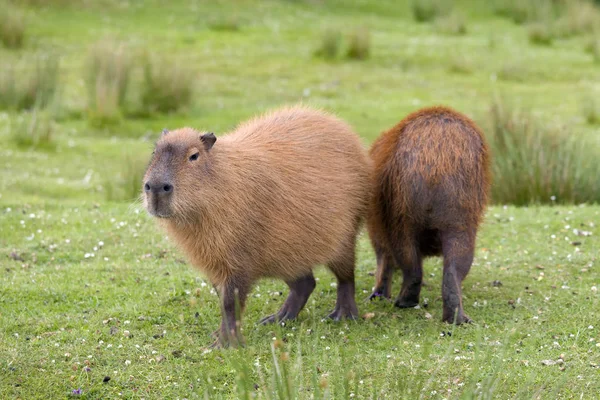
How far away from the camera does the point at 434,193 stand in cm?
602

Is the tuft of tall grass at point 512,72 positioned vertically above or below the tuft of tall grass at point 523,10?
below

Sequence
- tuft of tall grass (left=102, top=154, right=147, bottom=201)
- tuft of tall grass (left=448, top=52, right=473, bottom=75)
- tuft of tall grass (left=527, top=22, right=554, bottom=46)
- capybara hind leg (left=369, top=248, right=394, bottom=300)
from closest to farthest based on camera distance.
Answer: capybara hind leg (left=369, top=248, right=394, bottom=300) < tuft of tall grass (left=102, top=154, right=147, bottom=201) < tuft of tall grass (left=448, top=52, right=473, bottom=75) < tuft of tall grass (left=527, top=22, right=554, bottom=46)

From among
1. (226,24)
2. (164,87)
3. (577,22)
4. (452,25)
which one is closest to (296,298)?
(164,87)

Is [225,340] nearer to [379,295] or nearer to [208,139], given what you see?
[208,139]

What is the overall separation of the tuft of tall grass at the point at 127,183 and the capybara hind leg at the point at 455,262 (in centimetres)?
488

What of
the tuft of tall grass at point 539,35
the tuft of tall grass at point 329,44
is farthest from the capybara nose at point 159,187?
the tuft of tall grass at point 539,35

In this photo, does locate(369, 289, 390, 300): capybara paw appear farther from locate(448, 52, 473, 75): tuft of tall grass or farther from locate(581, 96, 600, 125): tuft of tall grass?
locate(448, 52, 473, 75): tuft of tall grass

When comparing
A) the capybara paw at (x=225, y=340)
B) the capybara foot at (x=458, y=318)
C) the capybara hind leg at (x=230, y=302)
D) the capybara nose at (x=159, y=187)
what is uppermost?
the capybara nose at (x=159, y=187)

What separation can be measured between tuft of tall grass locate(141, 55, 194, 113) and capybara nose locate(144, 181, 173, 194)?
9.83 m

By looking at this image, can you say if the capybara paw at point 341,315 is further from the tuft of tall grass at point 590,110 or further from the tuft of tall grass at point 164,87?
the tuft of tall grass at point 164,87

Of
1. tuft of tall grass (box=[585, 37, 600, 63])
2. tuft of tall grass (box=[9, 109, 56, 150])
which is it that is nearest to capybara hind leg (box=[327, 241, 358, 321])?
tuft of tall grass (box=[9, 109, 56, 150])

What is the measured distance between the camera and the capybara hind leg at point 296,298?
6.39 metres

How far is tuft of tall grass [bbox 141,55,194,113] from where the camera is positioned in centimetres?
1508

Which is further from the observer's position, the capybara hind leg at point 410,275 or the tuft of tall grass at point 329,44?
the tuft of tall grass at point 329,44
